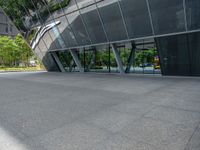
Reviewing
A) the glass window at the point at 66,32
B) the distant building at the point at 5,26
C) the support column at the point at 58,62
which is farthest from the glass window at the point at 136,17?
the distant building at the point at 5,26

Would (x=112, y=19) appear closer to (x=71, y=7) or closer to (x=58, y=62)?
(x=71, y=7)

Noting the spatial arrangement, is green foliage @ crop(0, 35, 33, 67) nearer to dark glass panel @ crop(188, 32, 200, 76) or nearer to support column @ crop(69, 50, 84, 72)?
support column @ crop(69, 50, 84, 72)

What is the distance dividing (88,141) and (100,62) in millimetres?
18970

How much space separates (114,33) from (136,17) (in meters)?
2.67

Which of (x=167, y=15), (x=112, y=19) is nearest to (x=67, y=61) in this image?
(x=112, y=19)

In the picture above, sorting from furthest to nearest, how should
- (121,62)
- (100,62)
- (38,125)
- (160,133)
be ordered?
(100,62) → (121,62) → (38,125) → (160,133)

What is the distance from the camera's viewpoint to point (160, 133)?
3.95m

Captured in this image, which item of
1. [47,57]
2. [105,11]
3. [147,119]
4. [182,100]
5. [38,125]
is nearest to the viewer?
[38,125]

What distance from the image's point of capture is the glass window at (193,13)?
Result: 41.1ft

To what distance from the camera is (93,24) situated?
700 inches

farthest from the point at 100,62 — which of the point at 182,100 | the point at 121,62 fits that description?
the point at 182,100

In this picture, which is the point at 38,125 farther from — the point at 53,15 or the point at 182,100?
the point at 53,15

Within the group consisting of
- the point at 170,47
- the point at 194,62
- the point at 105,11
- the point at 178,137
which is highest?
the point at 105,11

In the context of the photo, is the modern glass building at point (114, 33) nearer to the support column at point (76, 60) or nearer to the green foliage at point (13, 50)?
the support column at point (76, 60)
